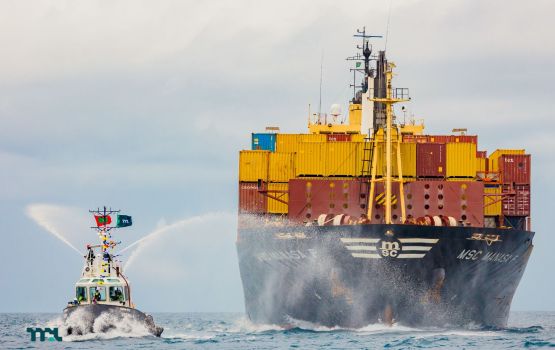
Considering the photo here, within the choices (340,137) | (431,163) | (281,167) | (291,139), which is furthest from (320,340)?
(340,137)

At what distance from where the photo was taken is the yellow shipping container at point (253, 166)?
3297 inches

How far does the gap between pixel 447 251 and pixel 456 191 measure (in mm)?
6297

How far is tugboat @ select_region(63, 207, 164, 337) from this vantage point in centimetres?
6341

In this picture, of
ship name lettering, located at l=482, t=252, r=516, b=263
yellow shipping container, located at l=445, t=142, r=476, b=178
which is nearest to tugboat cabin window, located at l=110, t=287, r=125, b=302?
ship name lettering, located at l=482, t=252, r=516, b=263

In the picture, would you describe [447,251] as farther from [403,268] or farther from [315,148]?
[315,148]

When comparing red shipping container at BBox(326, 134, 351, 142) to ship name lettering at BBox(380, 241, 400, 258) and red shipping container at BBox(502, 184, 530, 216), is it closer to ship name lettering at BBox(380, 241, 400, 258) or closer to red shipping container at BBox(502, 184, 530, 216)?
red shipping container at BBox(502, 184, 530, 216)

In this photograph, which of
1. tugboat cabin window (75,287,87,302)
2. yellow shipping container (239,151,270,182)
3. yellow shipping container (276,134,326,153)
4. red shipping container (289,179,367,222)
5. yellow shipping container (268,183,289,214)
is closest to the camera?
tugboat cabin window (75,287,87,302)

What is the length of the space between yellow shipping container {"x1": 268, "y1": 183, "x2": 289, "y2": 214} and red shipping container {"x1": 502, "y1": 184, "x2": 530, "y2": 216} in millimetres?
15103

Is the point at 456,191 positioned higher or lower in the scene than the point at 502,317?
higher

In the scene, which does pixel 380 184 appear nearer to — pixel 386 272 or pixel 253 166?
pixel 386 272

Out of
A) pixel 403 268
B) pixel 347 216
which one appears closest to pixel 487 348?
pixel 403 268

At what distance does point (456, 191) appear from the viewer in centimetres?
7669

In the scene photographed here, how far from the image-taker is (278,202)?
269 feet

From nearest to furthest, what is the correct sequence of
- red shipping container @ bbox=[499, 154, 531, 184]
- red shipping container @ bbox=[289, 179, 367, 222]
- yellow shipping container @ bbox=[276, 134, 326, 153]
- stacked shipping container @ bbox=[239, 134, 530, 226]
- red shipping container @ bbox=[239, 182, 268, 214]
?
red shipping container @ bbox=[289, 179, 367, 222], stacked shipping container @ bbox=[239, 134, 530, 226], red shipping container @ bbox=[239, 182, 268, 214], red shipping container @ bbox=[499, 154, 531, 184], yellow shipping container @ bbox=[276, 134, 326, 153]
